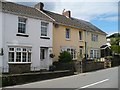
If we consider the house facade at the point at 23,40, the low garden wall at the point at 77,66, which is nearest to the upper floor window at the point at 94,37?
the low garden wall at the point at 77,66

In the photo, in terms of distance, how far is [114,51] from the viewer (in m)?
51.6

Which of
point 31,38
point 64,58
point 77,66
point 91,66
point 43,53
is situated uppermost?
point 31,38

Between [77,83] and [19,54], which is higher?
[19,54]

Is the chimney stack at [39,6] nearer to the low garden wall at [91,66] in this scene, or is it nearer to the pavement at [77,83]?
the low garden wall at [91,66]

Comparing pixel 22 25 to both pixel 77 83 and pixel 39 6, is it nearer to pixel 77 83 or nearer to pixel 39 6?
pixel 39 6

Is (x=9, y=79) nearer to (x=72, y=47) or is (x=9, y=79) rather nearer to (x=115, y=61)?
(x=72, y=47)

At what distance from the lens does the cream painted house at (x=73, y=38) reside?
3256cm

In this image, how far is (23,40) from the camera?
85.6 feet

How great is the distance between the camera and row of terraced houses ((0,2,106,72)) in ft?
79.4

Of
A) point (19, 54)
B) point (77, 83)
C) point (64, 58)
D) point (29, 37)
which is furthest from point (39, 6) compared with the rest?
point (77, 83)

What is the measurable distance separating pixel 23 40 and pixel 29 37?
0.99 m

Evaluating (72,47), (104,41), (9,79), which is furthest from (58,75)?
(104,41)

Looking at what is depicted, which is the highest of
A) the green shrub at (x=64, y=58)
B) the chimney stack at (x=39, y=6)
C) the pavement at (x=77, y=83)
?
the chimney stack at (x=39, y=6)

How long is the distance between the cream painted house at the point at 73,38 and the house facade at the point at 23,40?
9.05ft
